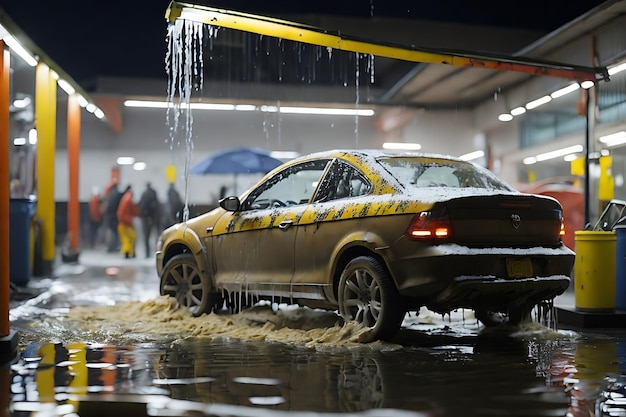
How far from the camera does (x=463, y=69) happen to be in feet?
51.2

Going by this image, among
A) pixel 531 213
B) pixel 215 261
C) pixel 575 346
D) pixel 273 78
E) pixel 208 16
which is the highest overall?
pixel 273 78

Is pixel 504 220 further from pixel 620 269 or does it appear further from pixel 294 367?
pixel 620 269

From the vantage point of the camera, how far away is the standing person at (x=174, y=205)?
20125mm

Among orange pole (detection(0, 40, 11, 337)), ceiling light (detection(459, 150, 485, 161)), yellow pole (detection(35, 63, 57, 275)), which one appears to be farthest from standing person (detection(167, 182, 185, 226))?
orange pole (detection(0, 40, 11, 337))

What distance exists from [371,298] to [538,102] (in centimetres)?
970

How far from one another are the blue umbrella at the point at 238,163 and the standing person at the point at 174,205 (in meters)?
4.97

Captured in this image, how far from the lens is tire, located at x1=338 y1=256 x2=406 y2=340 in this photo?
5914 millimetres

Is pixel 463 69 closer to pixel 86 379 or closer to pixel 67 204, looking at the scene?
pixel 67 204

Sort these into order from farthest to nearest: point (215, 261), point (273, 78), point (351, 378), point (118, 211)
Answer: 1. point (118, 211)
2. point (273, 78)
3. point (215, 261)
4. point (351, 378)

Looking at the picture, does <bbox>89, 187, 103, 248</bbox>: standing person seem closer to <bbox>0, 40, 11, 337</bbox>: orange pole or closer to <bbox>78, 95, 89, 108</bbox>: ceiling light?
<bbox>78, 95, 89, 108</bbox>: ceiling light

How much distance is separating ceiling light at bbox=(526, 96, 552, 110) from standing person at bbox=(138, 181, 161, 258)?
401 inches

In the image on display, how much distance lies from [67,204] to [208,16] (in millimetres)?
12099

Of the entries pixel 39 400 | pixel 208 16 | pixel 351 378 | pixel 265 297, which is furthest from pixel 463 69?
pixel 39 400

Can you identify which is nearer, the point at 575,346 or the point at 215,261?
the point at 575,346
